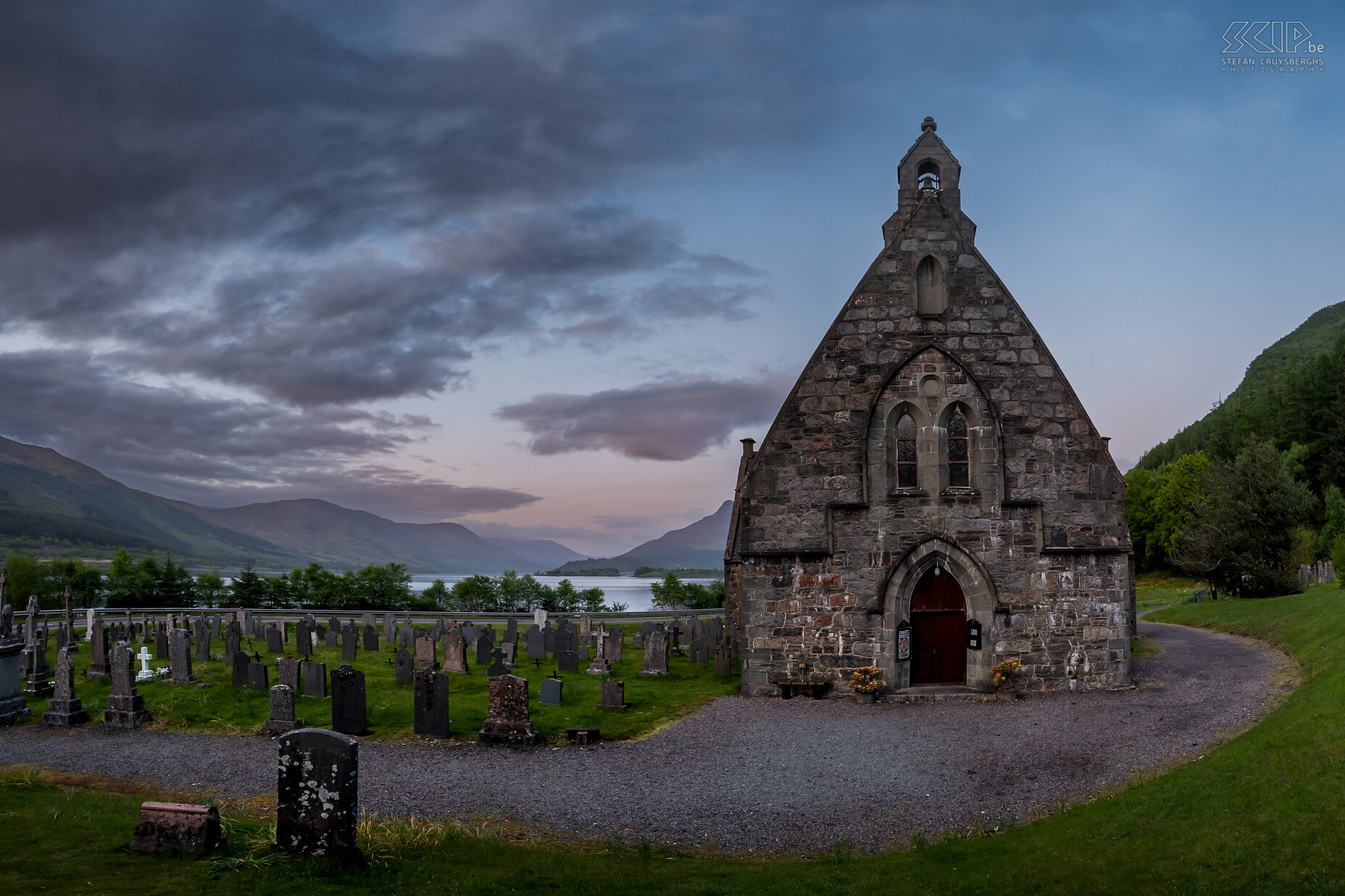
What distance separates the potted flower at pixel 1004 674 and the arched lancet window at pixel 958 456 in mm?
4027

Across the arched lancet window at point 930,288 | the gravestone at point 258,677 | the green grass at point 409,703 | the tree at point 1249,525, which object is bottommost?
the green grass at point 409,703

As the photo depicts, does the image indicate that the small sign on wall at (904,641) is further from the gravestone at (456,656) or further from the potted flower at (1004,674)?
the gravestone at (456,656)

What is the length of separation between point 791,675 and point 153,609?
41.0 metres

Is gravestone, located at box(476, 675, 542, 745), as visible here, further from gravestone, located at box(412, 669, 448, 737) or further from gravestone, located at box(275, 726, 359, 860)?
gravestone, located at box(275, 726, 359, 860)

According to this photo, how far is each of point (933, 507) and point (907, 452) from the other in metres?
1.43

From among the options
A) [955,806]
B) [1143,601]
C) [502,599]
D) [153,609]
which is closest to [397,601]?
[502,599]

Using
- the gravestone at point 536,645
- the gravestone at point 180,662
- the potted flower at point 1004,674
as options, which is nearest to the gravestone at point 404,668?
the gravestone at point 180,662

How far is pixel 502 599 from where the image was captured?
4809cm

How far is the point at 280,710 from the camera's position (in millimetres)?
15164

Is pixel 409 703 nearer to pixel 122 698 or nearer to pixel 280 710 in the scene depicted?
pixel 280 710

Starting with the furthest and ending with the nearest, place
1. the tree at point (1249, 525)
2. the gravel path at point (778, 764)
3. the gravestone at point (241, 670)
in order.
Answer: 1. the tree at point (1249, 525)
2. the gravestone at point (241, 670)
3. the gravel path at point (778, 764)

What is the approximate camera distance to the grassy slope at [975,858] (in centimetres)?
670

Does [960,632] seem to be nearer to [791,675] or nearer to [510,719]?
[791,675]

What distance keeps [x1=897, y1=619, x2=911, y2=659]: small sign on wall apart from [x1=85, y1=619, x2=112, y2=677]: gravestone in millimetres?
20327
